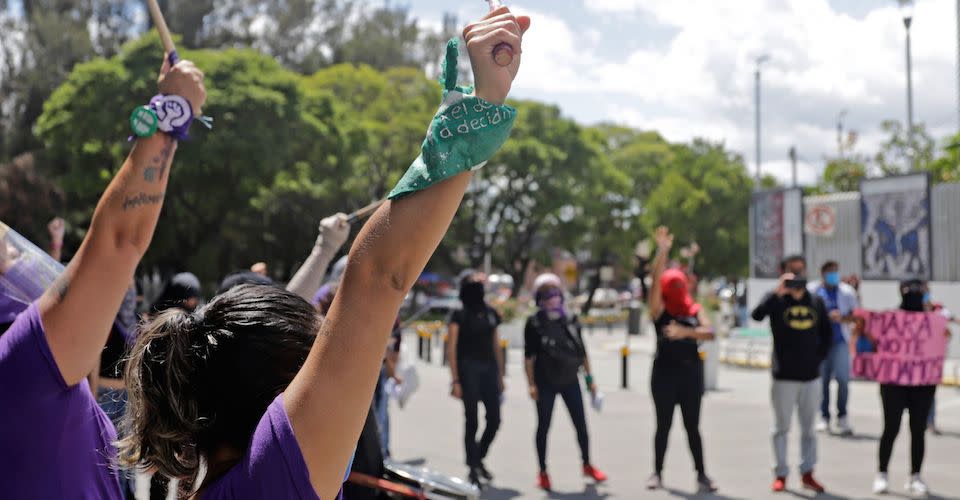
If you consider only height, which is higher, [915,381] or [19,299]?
[19,299]

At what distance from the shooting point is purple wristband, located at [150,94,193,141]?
2.32m

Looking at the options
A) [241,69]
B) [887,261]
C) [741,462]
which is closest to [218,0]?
[241,69]

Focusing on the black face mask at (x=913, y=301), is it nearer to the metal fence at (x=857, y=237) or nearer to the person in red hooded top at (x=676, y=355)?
the person in red hooded top at (x=676, y=355)

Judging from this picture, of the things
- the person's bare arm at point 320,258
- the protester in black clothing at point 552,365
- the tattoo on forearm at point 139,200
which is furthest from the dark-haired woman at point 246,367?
the protester in black clothing at point 552,365

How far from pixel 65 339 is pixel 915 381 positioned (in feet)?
23.3

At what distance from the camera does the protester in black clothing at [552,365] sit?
800cm

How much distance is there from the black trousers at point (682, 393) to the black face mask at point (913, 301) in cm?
203

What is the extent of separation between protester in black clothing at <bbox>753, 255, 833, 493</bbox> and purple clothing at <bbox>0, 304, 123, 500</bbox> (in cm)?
669

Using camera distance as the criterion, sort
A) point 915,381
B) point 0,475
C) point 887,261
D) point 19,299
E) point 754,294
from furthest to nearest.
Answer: point 754,294
point 887,261
point 915,381
point 19,299
point 0,475

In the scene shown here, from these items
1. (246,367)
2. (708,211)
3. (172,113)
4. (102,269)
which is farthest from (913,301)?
(708,211)

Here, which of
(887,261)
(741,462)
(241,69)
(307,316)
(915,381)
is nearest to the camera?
(307,316)

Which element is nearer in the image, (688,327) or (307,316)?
(307,316)

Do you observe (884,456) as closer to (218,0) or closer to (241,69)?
(241,69)

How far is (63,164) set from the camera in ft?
118
